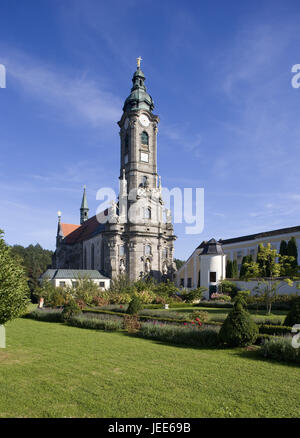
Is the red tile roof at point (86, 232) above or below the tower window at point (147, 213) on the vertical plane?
below

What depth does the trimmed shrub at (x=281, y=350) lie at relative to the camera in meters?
11.9

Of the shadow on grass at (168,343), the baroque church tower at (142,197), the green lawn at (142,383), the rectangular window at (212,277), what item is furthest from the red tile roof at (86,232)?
the green lawn at (142,383)

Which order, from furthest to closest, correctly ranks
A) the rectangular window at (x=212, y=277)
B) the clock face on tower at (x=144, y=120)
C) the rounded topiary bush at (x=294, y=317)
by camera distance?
the clock face on tower at (x=144, y=120) → the rectangular window at (x=212, y=277) → the rounded topiary bush at (x=294, y=317)

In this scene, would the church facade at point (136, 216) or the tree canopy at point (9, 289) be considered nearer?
the tree canopy at point (9, 289)

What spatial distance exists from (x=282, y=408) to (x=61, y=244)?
66.0 metres

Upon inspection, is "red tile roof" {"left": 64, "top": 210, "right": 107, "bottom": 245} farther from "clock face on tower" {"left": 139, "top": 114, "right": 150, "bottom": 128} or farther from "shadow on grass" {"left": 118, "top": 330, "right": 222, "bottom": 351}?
"shadow on grass" {"left": 118, "top": 330, "right": 222, "bottom": 351}

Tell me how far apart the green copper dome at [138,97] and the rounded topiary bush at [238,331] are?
158ft

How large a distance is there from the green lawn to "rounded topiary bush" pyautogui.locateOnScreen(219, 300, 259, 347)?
1.49ft

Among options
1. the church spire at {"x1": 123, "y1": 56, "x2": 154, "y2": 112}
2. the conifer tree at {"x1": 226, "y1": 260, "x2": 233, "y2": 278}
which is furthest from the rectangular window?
the church spire at {"x1": 123, "y1": 56, "x2": 154, "y2": 112}

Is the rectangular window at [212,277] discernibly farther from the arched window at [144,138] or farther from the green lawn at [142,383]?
the green lawn at [142,383]

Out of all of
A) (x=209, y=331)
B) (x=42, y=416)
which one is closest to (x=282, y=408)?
(x=42, y=416)

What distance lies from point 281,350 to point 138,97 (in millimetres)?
52004

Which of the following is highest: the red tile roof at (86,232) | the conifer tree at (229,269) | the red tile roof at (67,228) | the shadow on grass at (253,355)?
the red tile roof at (67,228)

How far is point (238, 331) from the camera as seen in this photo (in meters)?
13.9
